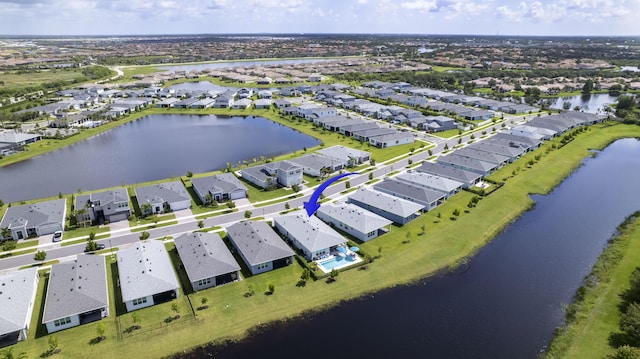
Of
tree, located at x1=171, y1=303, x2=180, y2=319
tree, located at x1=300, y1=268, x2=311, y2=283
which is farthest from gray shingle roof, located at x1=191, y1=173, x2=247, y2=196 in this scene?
tree, located at x1=171, y1=303, x2=180, y2=319

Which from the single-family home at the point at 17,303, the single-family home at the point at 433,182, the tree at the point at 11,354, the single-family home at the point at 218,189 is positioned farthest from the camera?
the single-family home at the point at 433,182

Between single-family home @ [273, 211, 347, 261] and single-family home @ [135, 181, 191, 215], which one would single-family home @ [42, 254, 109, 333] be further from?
single-family home @ [273, 211, 347, 261]

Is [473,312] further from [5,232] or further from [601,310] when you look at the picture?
[5,232]

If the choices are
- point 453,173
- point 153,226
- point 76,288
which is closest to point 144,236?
point 153,226

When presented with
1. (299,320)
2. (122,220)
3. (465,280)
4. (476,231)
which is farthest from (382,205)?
(122,220)

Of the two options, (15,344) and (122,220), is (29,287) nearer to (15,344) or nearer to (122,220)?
(15,344)

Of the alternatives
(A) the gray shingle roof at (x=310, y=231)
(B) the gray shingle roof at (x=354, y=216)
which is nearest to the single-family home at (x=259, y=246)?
(A) the gray shingle roof at (x=310, y=231)

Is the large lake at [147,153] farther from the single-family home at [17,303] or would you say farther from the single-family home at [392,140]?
the single-family home at [17,303]
